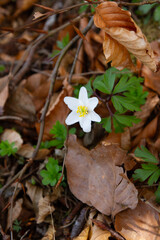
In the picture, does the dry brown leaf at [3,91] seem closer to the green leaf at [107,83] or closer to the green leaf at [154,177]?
the green leaf at [107,83]

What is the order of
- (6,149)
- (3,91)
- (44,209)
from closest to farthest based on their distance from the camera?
(44,209)
(6,149)
(3,91)

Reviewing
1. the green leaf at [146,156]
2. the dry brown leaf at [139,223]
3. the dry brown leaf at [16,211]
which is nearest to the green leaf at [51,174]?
the dry brown leaf at [16,211]

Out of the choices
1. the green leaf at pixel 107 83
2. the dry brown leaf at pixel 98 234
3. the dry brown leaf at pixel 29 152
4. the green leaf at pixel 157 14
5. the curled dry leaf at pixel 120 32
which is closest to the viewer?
the curled dry leaf at pixel 120 32

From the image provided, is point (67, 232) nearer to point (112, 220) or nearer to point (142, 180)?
point (112, 220)

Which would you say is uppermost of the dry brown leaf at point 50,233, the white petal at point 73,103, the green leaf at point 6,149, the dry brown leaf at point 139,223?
the white petal at point 73,103

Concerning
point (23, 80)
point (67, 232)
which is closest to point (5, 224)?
point (67, 232)

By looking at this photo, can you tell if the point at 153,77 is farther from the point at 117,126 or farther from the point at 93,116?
the point at 93,116

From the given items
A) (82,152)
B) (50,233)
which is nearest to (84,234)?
(50,233)

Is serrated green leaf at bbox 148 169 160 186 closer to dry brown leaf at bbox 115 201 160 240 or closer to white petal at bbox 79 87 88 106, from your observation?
dry brown leaf at bbox 115 201 160 240
